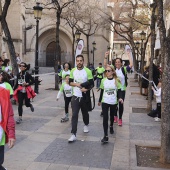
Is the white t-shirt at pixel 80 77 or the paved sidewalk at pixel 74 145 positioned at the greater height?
the white t-shirt at pixel 80 77

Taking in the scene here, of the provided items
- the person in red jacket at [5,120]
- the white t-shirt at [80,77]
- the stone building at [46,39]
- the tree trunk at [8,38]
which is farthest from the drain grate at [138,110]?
the stone building at [46,39]

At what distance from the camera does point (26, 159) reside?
5426 mm

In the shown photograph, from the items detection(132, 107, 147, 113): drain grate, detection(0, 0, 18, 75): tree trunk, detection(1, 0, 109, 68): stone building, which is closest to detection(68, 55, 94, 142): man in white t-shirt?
detection(132, 107, 147, 113): drain grate

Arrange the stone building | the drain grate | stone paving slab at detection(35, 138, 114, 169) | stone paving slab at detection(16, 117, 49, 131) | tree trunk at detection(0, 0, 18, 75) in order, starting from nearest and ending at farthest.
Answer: stone paving slab at detection(35, 138, 114, 169)
stone paving slab at detection(16, 117, 49, 131)
the drain grate
tree trunk at detection(0, 0, 18, 75)
the stone building

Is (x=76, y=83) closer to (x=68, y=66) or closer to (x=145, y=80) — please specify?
(x=68, y=66)

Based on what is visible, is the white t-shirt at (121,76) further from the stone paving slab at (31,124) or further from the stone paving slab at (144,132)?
the stone paving slab at (31,124)

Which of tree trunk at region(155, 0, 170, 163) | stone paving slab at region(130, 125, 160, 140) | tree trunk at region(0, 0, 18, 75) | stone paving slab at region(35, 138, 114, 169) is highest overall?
tree trunk at region(0, 0, 18, 75)

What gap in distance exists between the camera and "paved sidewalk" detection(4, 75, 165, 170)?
17.2ft

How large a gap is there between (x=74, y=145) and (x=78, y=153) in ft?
1.83

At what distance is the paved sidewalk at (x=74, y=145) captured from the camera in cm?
523

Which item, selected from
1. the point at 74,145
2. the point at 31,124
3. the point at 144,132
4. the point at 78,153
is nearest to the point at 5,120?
the point at 78,153

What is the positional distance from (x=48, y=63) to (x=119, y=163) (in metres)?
37.4

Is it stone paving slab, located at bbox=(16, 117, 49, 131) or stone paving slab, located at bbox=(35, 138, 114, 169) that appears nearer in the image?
stone paving slab, located at bbox=(35, 138, 114, 169)

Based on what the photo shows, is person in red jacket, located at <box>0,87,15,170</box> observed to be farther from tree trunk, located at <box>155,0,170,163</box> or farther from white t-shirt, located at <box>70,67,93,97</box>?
white t-shirt, located at <box>70,67,93,97</box>
